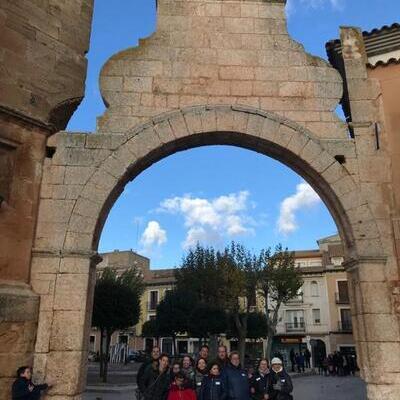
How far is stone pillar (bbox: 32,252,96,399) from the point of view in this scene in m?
5.78

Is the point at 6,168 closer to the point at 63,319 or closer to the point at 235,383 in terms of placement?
the point at 63,319

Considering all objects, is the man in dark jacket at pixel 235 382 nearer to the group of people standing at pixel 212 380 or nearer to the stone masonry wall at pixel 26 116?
the group of people standing at pixel 212 380

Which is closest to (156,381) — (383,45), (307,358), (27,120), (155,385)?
(155,385)

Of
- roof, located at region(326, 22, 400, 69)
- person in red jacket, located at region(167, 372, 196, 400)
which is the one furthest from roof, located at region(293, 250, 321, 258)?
person in red jacket, located at region(167, 372, 196, 400)

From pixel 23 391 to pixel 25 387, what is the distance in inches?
1.9

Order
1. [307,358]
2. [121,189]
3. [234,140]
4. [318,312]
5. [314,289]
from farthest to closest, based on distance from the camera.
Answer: [314,289] < [318,312] < [307,358] < [234,140] < [121,189]

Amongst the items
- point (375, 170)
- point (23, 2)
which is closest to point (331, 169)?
point (375, 170)

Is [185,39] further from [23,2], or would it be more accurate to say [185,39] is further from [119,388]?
[119,388]

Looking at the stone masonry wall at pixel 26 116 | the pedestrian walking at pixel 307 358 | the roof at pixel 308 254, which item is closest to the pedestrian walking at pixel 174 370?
the stone masonry wall at pixel 26 116

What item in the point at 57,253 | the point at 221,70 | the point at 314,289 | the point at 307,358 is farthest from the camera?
the point at 314,289

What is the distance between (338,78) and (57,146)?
16.1ft

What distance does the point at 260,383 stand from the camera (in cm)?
595

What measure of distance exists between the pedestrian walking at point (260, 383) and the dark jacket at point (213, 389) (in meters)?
0.72

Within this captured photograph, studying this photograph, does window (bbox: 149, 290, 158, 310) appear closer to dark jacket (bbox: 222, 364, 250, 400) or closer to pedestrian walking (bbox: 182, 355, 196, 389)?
pedestrian walking (bbox: 182, 355, 196, 389)
